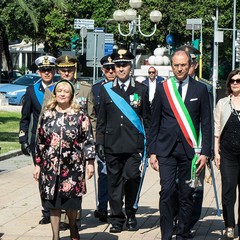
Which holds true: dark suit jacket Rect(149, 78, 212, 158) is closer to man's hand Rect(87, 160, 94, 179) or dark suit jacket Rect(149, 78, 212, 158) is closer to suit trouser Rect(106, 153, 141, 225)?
man's hand Rect(87, 160, 94, 179)

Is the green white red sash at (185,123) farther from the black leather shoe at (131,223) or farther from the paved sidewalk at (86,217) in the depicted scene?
the black leather shoe at (131,223)

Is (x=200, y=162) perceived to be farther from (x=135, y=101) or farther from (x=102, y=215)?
(x=102, y=215)

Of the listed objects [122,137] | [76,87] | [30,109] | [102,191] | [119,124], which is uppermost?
[76,87]

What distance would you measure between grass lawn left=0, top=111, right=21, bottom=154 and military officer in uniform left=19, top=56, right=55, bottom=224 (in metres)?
8.34

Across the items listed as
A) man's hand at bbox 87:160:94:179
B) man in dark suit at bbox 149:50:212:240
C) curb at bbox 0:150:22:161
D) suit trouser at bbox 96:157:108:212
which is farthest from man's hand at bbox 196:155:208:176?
curb at bbox 0:150:22:161

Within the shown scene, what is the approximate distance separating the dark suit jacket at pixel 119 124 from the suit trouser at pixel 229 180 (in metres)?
1.04

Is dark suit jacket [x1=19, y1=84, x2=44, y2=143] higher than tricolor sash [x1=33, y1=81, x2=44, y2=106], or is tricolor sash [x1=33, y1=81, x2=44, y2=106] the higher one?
tricolor sash [x1=33, y1=81, x2=44, y2=106]

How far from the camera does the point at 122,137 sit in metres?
9.46

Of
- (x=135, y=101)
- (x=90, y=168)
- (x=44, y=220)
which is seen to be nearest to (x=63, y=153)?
(x=90, y=168)

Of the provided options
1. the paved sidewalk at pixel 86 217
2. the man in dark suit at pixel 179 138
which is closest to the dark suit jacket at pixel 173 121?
the man in dark suit at pixel 179 138

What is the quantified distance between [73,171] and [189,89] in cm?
142

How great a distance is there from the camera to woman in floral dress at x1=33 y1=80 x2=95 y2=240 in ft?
26.4

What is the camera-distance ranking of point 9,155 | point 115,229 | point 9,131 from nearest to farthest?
point 115,229, point 9,155, point 9,131

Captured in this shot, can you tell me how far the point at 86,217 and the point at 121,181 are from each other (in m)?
1.09
